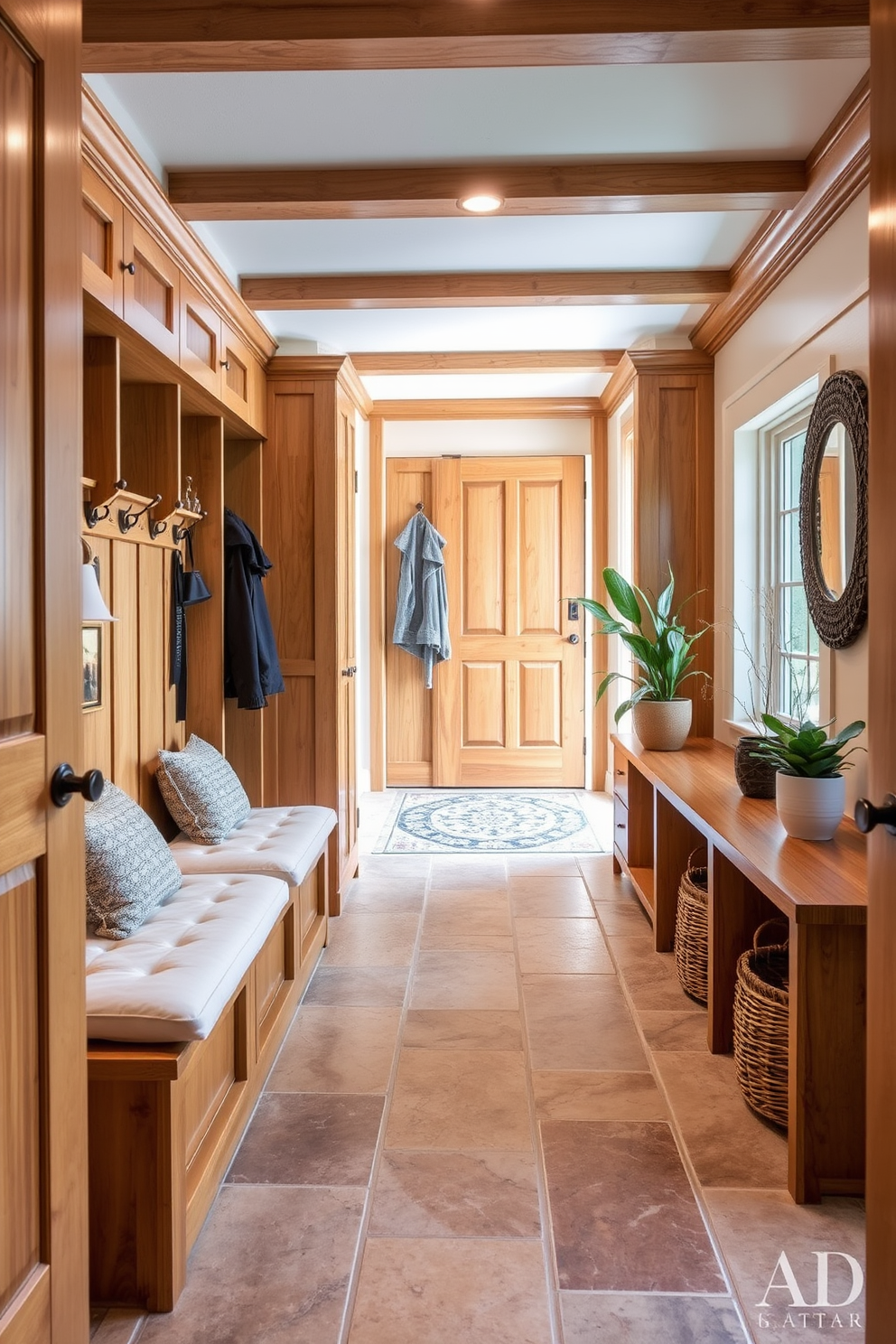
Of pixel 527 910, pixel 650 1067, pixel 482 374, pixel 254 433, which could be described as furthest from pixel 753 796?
pixel 482 374

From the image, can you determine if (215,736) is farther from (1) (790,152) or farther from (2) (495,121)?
(1) (790,152)

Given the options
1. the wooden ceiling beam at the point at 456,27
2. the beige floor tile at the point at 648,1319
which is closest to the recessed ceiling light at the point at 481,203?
the wooden ceiling beam at the point at 456,27

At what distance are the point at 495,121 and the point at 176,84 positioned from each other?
796mm

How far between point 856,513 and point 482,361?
2.62 m

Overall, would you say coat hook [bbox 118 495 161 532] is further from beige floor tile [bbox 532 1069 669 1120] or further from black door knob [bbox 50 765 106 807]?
beige floor tile [bbox 532 1069 669 1120]

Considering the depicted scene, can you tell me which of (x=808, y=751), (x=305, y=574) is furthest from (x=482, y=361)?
(x=808, y=751)

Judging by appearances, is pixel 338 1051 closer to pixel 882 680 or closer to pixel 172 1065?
pixel 172 1065

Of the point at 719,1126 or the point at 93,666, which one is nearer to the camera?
the point at 719,1126

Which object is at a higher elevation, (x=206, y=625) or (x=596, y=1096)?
(x=206, y=625)

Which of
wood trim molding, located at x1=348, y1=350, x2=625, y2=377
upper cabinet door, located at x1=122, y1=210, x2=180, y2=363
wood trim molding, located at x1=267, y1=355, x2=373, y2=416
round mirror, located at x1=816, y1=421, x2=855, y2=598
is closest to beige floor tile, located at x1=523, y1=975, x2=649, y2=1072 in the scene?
round mirror, located at x1=816, y1=421, x2=855, y2=598

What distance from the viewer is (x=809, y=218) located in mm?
2811

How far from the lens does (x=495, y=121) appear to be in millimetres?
2443

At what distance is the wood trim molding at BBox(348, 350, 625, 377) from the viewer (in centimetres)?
468

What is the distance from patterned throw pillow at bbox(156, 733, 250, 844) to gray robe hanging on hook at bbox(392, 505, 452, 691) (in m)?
3.10
